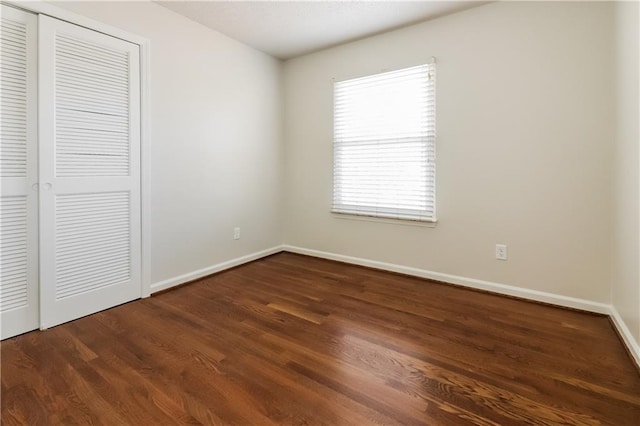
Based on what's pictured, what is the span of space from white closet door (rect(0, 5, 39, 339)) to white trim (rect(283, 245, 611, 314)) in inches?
104

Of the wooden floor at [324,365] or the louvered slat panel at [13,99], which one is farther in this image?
the louvered slat panel at [13,99]

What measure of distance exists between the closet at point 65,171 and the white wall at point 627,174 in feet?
10.9

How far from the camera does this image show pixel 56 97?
207cm

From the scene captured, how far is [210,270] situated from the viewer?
10.5 ft

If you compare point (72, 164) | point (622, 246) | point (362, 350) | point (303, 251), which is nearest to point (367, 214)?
point (303, 251)

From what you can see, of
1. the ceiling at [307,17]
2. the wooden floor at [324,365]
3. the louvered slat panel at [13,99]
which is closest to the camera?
the wooden floor at [324,365]

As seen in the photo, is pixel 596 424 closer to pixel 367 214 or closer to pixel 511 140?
pixel 511 140

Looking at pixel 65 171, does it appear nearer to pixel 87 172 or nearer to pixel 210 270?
pixel 87 172

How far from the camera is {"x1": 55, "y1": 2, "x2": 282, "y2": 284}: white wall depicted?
2650 mm

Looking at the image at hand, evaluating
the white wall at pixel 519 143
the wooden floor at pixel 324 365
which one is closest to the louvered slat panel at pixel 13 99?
the wooden floor at pixel 324 365

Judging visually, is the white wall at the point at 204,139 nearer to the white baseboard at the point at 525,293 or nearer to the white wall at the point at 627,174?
the white baseboard at the point at 525,293

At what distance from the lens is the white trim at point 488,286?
2350 millimetres

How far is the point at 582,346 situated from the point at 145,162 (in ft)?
10.9

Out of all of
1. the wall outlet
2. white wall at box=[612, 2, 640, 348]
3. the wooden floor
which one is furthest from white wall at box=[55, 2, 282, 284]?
white wall at box=[612, 2, 640, 348]
